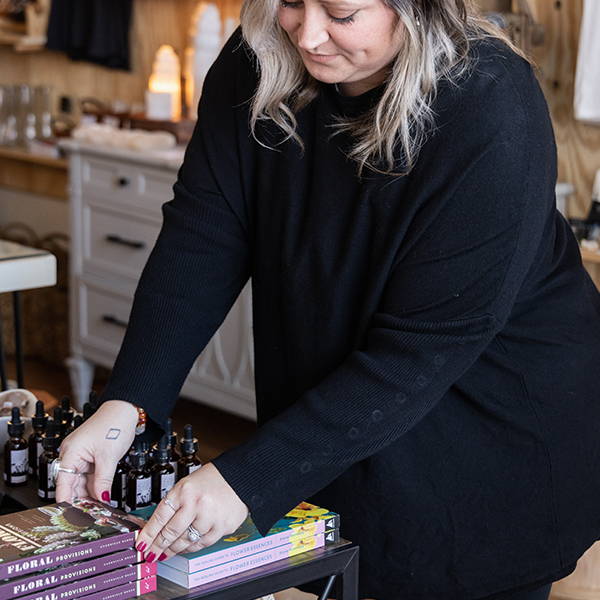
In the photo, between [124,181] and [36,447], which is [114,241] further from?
[36,447]

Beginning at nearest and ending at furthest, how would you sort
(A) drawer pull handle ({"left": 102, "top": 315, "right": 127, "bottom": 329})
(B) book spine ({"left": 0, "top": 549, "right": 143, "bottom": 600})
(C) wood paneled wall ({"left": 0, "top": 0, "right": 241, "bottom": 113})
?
(B) book spine ({"left": 0, "top": 549, "right": 143, "bottom": 600}) → (A) drawer pull handle ({"left": 102, "top": 315, "right": 127, "bottom": 329}) → (C) wood paneled wall ({"left": 0, "top": 0, "right": 241, "bottom": 113})

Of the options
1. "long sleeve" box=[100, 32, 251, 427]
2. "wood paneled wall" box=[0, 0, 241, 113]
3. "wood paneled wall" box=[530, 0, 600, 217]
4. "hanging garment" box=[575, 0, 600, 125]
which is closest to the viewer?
"long sleeve" box=[100, 32, 251, 427]

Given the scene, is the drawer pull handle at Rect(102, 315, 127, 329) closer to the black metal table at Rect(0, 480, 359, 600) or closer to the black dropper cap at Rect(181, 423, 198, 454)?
the black dropper cap at Rect(181, 423, 198, 454)

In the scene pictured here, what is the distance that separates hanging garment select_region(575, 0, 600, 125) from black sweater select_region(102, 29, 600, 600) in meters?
1.40

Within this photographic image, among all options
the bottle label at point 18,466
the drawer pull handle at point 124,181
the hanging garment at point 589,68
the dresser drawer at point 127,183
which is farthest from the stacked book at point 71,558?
the drawer pull handle at point 124,181

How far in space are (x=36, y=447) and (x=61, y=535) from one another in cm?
42

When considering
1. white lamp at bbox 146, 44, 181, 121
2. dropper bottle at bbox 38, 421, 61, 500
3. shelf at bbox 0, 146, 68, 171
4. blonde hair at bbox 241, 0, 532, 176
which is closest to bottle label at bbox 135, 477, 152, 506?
dropper bottle at bbox 38, 421, 61, 500

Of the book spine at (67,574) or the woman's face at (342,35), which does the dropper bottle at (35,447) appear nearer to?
the book spine at (67,574)

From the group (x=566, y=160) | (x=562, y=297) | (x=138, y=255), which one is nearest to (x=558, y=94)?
(x=566, y=160)

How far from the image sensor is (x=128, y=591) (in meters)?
1.15

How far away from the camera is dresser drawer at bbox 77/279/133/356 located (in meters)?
3.92

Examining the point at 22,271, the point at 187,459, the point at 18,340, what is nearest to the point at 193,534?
the point at 187,459

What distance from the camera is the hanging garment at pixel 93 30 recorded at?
14.5 ft

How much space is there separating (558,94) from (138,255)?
1491mm
